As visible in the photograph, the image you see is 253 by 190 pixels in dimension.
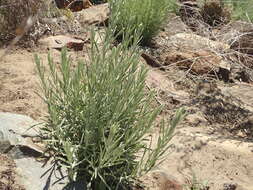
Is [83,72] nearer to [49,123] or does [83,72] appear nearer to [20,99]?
[49,123]

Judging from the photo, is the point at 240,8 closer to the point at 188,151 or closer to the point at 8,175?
the point at 188,151

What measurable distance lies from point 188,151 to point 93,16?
258 cm

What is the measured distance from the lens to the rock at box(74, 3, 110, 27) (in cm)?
537

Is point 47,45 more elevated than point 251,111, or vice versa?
point 47,45

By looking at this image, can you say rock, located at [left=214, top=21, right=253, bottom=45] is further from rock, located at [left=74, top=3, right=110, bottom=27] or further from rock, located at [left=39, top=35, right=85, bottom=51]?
rock, located at [left=39, top=35, right=85, bottom=51]

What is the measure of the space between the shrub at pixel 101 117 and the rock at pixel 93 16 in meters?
2.74

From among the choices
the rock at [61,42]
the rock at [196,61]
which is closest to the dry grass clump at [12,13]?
the rock at [61,42]

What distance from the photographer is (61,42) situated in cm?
452

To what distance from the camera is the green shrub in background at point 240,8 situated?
7075mm

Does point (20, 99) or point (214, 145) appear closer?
point (20, 99)

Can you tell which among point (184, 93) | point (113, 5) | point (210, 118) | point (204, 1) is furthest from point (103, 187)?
point (204, 1)

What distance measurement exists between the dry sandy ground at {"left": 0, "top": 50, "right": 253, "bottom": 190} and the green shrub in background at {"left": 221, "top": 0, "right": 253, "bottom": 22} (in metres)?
3.68

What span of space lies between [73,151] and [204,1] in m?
4.97

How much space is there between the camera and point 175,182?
295 cm
